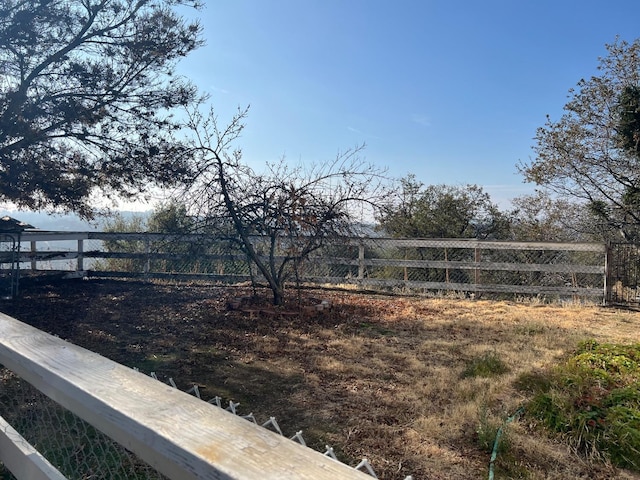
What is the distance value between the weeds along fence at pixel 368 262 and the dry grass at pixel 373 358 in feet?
2.67

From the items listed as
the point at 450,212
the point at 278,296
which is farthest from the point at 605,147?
the point at 278,296

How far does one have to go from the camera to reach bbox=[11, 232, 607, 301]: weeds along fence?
8414 millimetres

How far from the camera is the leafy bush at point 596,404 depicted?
2840 millimetres

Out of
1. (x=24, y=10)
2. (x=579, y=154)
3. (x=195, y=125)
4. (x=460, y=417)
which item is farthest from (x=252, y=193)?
(x=579, y=154)

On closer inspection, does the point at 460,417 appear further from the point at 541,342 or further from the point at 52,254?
the point at 52,254

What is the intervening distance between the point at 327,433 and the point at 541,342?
3484 mm

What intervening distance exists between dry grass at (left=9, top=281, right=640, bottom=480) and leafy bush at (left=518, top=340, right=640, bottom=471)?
0.49ft

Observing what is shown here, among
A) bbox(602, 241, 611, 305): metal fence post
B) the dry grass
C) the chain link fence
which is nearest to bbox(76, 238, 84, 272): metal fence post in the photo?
the dry grass

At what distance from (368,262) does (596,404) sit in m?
6.31

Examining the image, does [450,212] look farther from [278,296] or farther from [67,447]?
[67,447]

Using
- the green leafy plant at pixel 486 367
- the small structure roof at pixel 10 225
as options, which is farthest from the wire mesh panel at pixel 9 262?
the green leafy plant at pixel 486 367

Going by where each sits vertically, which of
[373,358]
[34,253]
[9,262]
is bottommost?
[373,358]

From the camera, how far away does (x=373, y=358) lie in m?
4.80

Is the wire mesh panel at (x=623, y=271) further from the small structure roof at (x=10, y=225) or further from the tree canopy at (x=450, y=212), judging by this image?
the small structure roof at (x=10, y=225)
